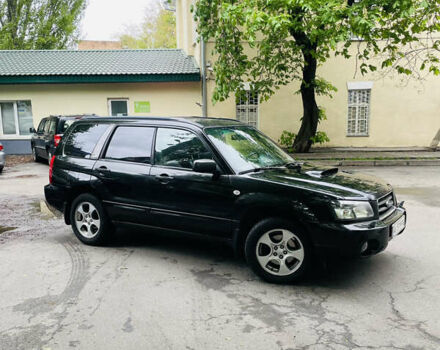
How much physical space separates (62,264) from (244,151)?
249 centimetres

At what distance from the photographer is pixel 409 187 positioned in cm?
941

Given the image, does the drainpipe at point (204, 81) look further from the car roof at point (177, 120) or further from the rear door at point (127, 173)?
the rear door at point (127, 173)

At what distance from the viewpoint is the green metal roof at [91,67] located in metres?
17.1

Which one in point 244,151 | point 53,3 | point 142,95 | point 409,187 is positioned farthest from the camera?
point 53,3

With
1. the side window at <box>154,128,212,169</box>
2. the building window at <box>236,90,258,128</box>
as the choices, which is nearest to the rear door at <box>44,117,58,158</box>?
the building window at <box>236,90,258,128</box>

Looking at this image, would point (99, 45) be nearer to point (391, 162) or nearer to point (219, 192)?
point (391, 162)

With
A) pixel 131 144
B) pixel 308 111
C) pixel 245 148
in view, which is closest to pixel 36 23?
pixel 308 111

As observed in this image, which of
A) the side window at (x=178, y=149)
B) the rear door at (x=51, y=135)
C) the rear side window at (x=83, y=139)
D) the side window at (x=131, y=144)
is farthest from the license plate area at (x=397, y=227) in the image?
the rear door at (x=51, y=135)

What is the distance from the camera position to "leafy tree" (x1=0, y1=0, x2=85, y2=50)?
26.3 meters

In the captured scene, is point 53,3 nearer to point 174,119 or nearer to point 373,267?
point 174,119

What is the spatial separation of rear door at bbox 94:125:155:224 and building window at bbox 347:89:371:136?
13.7 metres

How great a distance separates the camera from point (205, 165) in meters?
4.32

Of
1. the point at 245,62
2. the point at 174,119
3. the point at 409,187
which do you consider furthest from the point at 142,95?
the point at 174,119

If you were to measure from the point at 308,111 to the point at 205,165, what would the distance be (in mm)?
11279
